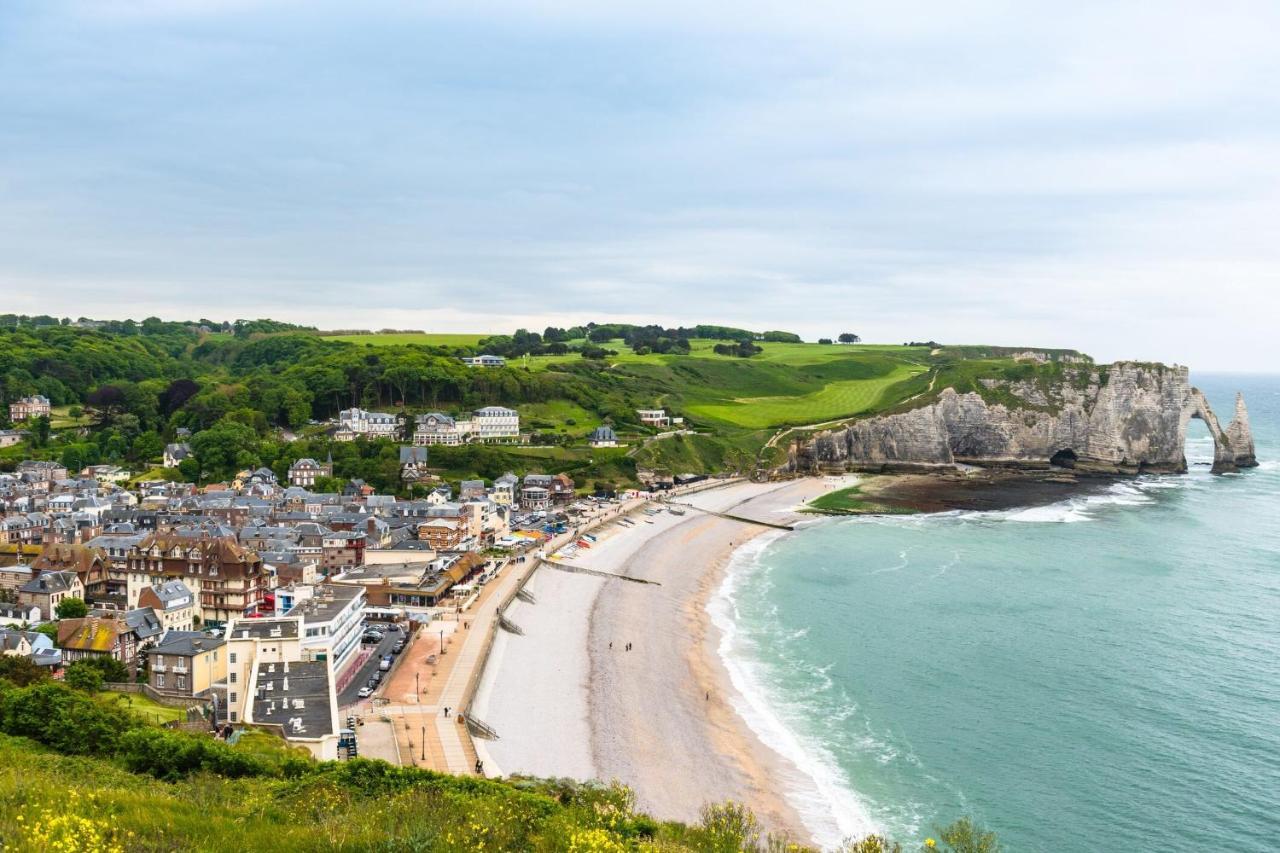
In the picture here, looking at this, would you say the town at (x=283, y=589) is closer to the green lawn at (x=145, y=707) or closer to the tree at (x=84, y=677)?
the tree at (x=84, y=677)

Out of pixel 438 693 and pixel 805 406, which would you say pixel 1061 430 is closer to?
pixel 805 406

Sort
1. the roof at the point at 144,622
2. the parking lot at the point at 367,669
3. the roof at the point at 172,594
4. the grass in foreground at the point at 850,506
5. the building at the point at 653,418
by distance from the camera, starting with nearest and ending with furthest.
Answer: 1. the parking lot at the point at 367,669
2. the roof at the point at 144,622
3. the roof at the point at 172,594
4. the grass in foreground at the point at 850,506
5. the building at the point at 653,418

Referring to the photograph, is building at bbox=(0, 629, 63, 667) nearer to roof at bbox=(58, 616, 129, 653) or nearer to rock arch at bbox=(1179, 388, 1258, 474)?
roof at bbox=(58, 616, 129, 653)

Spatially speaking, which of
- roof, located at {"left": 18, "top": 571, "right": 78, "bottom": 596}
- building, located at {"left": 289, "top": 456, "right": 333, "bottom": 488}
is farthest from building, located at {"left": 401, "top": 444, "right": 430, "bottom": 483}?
roof, located at {"left": 18, "top": 571, "right": 78, "bottom": 596}

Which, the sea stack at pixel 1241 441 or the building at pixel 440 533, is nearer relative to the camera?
the building at pixel 440 533

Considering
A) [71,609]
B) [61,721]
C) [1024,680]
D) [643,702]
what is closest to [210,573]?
[71,609]

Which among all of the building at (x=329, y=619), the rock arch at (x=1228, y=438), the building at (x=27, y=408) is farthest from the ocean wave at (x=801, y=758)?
the building at (x=27, y=408)

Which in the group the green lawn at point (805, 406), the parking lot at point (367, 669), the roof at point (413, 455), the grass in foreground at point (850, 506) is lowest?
the parking lot at point (367, 669)
